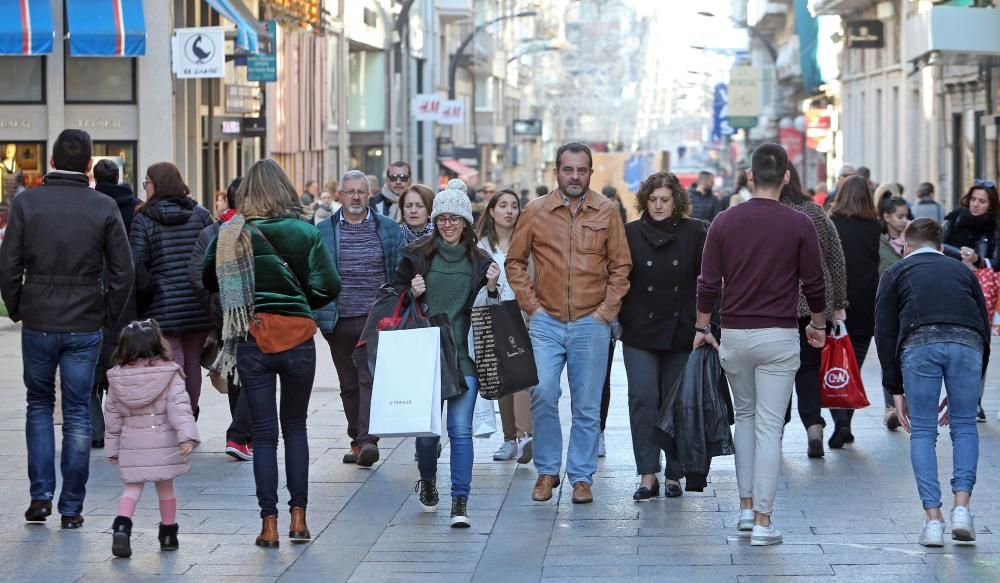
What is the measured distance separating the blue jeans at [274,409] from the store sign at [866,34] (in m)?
33.8

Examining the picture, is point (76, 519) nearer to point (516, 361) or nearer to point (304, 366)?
point (304, 366)

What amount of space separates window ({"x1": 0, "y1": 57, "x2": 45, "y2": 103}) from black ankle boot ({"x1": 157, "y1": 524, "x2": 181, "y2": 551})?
20.9 m

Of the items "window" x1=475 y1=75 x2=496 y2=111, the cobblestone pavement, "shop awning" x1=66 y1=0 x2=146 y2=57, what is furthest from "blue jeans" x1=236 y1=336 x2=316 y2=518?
"window" x1=475 y1=75 x2=496 y2=111

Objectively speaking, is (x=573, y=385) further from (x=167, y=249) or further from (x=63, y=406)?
(x=167, y=249)

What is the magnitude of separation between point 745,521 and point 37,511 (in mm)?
3375

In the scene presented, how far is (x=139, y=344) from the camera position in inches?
319

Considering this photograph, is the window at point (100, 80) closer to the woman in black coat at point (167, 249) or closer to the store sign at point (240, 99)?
the store sign at point (240, 99)

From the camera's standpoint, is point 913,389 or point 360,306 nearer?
point 913,389

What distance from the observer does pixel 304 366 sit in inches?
326

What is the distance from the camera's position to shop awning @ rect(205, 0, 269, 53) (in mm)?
28359

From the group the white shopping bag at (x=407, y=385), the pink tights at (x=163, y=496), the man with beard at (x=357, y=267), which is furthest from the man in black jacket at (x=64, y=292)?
the man with beard at (x=357, y=267)

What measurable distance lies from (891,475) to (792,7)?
55631 mm

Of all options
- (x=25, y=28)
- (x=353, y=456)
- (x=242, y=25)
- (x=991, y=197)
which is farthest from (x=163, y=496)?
(x=242, y=25)

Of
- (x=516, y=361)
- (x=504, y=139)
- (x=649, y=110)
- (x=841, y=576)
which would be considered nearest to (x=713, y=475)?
(x=516, y=361)
